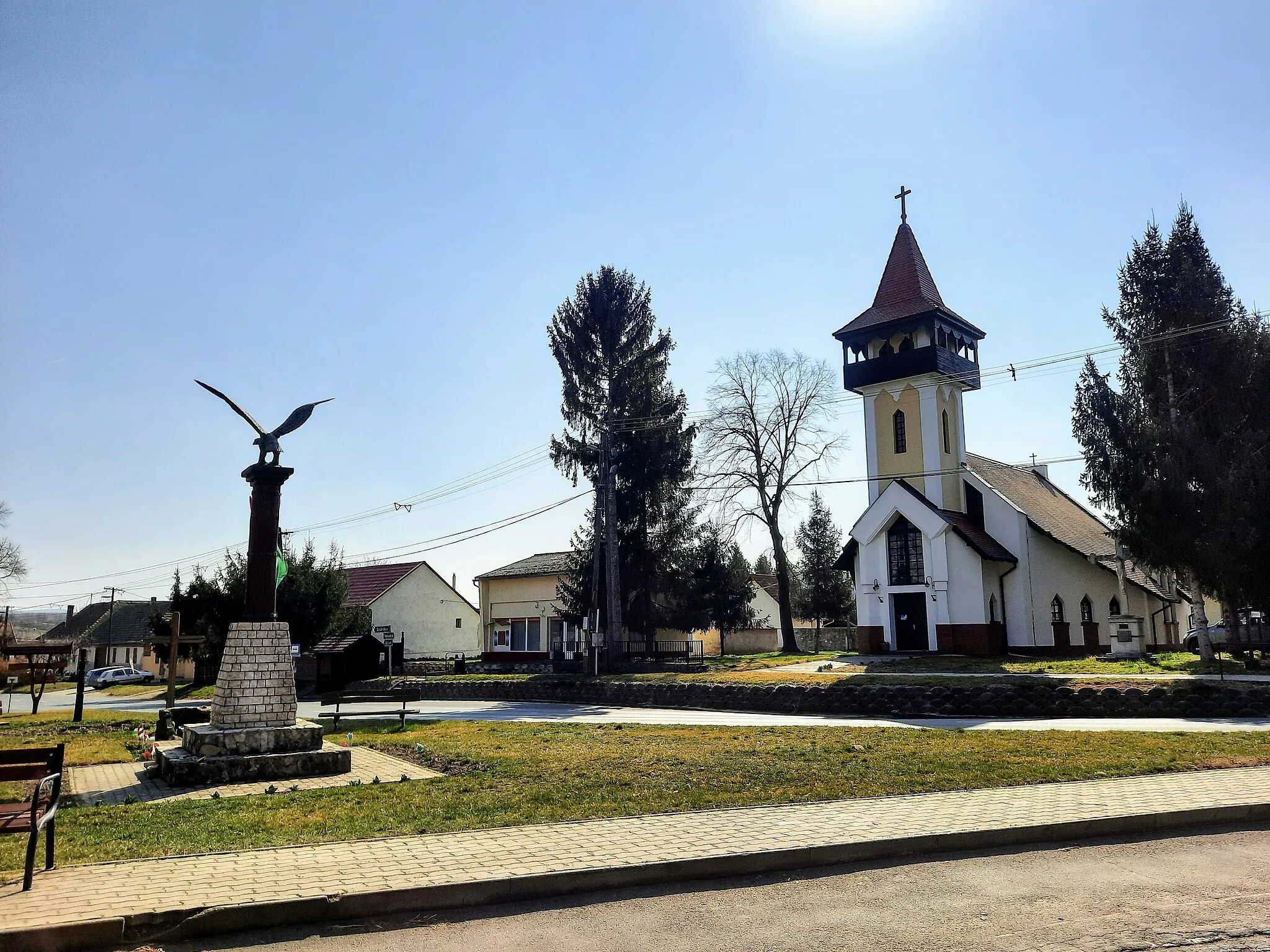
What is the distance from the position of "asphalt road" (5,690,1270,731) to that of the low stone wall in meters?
0.32

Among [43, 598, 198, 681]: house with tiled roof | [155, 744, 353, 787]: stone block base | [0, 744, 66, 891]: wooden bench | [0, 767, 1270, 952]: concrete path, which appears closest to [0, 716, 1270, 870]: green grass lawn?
[0, 744, 66, 891]: wooden bench

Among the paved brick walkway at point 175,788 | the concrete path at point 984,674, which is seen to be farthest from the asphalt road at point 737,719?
the paved brick walkway at point 175,788

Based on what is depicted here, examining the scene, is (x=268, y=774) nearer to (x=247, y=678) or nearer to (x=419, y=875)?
(x=247, y=678)

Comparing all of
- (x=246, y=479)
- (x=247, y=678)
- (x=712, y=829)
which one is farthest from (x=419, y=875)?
(x=246, y=479)

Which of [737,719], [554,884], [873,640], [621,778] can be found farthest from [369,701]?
[873,640]

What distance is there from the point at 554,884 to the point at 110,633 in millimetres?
74546

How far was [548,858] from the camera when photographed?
262 inches

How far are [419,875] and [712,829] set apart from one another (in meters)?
2.55

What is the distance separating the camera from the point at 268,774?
11.6 meters

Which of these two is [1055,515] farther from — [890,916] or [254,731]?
[890,916]

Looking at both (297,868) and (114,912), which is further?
(297,868)

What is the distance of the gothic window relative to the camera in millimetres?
36844

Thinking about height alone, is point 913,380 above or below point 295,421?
above

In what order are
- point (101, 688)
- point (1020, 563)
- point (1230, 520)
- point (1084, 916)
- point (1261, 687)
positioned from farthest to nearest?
point (101, 688) < point (1020, 563) < point (1230, 520) < point (1261, 687) < point (1084, 916)
